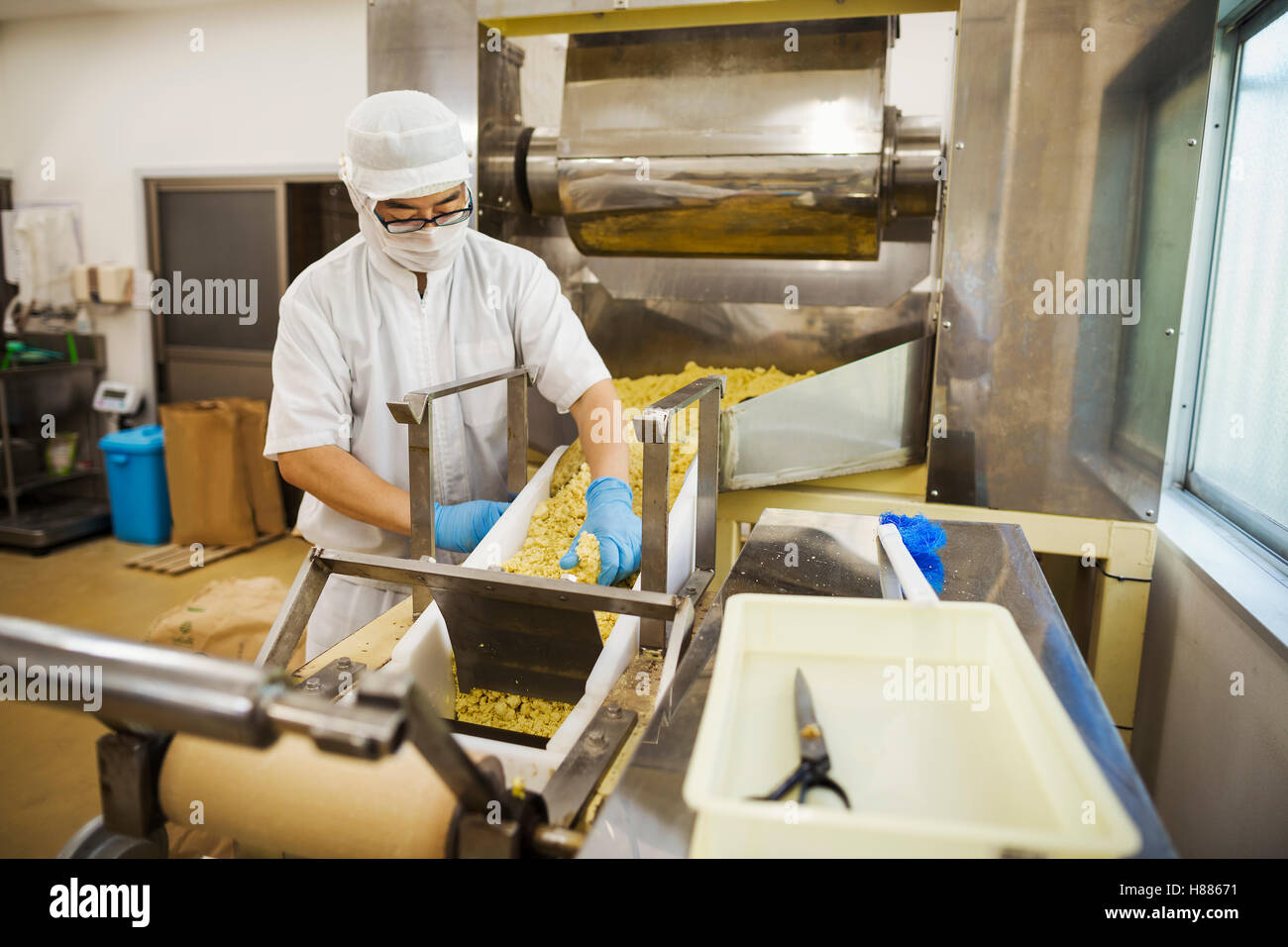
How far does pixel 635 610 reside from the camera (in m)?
1.03

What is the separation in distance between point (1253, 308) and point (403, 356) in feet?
6.20

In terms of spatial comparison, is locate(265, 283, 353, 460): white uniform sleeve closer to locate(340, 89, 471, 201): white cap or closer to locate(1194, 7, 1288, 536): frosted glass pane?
locate(340, 89, 471, 201): white cap

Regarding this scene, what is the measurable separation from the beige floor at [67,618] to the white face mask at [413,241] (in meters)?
1.53

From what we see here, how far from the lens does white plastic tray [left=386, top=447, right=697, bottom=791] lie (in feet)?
3.12

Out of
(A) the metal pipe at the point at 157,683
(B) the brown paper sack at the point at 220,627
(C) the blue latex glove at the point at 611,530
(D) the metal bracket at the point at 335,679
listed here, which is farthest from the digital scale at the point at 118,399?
(A) the metal pipe at the point at 157,683

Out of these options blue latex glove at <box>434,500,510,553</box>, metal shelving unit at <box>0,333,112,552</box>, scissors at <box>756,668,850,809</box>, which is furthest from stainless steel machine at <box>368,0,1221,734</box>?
metal shelving unit at <box>0,333,112,552</box>

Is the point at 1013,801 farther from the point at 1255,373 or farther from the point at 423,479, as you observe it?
the point at 1255,373

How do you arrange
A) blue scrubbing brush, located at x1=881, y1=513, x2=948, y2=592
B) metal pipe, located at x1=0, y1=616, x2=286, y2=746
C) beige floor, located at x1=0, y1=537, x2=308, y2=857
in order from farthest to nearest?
beige floor, located at x1=0, y1=537, x2=308, y2=857
blue scrubbing brush, located at x1=881, y1=513, x2=948, y2=592
metal pipe, located at x1=0, y1=616, x2=286, y2=746

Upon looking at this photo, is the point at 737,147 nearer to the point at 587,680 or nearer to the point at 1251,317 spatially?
the point at 1251,317

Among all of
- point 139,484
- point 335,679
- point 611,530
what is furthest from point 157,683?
point 139,484

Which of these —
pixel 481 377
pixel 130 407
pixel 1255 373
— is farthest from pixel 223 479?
pixel 1255 373

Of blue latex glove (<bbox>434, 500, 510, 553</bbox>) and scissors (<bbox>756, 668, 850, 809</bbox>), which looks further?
blue latex glove (<bbox>434, 500, 510, 553</bbox>)

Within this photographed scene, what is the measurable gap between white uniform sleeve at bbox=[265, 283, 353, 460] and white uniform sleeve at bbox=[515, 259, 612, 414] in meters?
0.43
